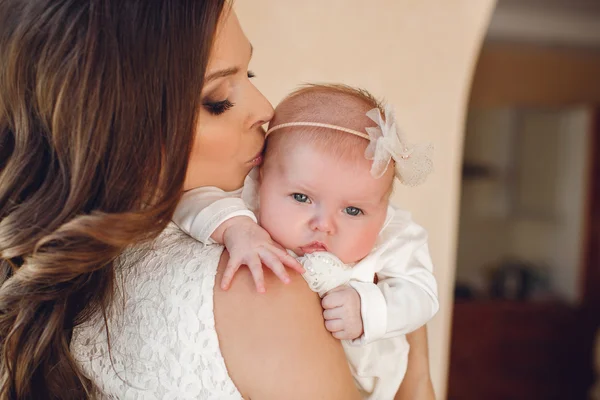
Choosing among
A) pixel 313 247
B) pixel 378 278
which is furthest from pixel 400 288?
pixel 313 247

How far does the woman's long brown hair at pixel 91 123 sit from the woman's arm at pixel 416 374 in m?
0.56

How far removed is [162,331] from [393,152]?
0.42 meters

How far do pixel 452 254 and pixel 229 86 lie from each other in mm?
1058

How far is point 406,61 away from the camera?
5.44 feet

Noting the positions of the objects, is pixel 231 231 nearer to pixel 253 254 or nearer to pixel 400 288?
pixel 253 254

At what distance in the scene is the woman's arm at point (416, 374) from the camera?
1.22 metres

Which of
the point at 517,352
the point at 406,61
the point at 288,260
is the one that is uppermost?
the point at 406,61

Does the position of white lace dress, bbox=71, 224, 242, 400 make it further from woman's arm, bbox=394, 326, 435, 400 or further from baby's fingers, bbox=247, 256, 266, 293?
woman's arm, bbox=394, 326, 435, 400

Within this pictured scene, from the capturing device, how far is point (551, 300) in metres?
4.44

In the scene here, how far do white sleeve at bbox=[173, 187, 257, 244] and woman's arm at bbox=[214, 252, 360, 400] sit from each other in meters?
0.09

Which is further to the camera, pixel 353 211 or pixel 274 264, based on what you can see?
pixel 353 211

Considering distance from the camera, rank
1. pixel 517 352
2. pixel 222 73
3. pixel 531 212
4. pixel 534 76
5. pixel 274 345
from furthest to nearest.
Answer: pixel 531 212 < pixel 534 76 < pixel 517 352 < pixel 222 73 < pixel 274 345

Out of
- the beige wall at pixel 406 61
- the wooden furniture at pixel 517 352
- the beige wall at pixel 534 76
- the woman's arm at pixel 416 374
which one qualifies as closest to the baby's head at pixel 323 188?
the woman's arm at pixel 416 374

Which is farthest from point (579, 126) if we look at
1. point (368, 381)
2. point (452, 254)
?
point (368, 381)
